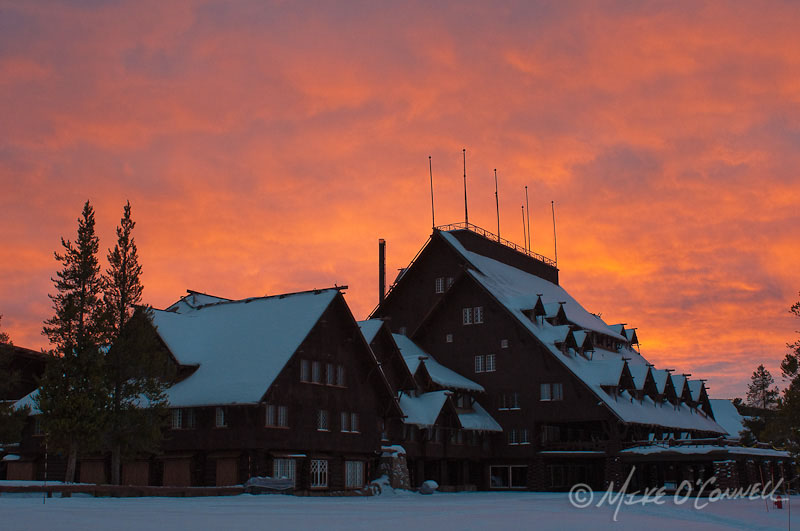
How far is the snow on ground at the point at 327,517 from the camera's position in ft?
82.6

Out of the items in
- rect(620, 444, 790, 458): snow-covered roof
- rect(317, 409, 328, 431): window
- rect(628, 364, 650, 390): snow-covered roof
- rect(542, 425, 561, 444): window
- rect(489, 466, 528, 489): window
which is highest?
rect(628, 364, 650, 390): snow-covered roof

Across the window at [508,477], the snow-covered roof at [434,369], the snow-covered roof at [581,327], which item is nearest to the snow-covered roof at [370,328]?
the snow-covered roof at [434,369]

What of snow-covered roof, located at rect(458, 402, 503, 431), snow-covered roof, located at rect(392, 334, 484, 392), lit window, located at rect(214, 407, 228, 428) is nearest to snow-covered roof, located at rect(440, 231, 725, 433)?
snow-covered roof, located at rect(392, 334, 484, 392)

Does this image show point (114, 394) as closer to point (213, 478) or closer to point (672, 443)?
point (213, 478)

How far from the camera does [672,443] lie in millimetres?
68250

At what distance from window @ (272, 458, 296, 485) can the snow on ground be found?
6.26m

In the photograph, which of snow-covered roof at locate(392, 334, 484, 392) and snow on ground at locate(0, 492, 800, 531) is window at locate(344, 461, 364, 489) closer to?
snow-covered roof at locate(392, 334, 484, 392)

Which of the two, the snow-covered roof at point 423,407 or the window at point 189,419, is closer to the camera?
the window at point 189,419

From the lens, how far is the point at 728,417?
125 meters

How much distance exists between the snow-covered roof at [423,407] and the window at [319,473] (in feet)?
26.4

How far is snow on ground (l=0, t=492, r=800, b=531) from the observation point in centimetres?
2517

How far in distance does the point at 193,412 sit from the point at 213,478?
3873mm

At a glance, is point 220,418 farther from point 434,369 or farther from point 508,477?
point 508,477

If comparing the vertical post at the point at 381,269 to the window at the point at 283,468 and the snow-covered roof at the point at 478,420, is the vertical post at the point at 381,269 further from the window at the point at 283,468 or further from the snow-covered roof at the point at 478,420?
the window at the point at 283,468
